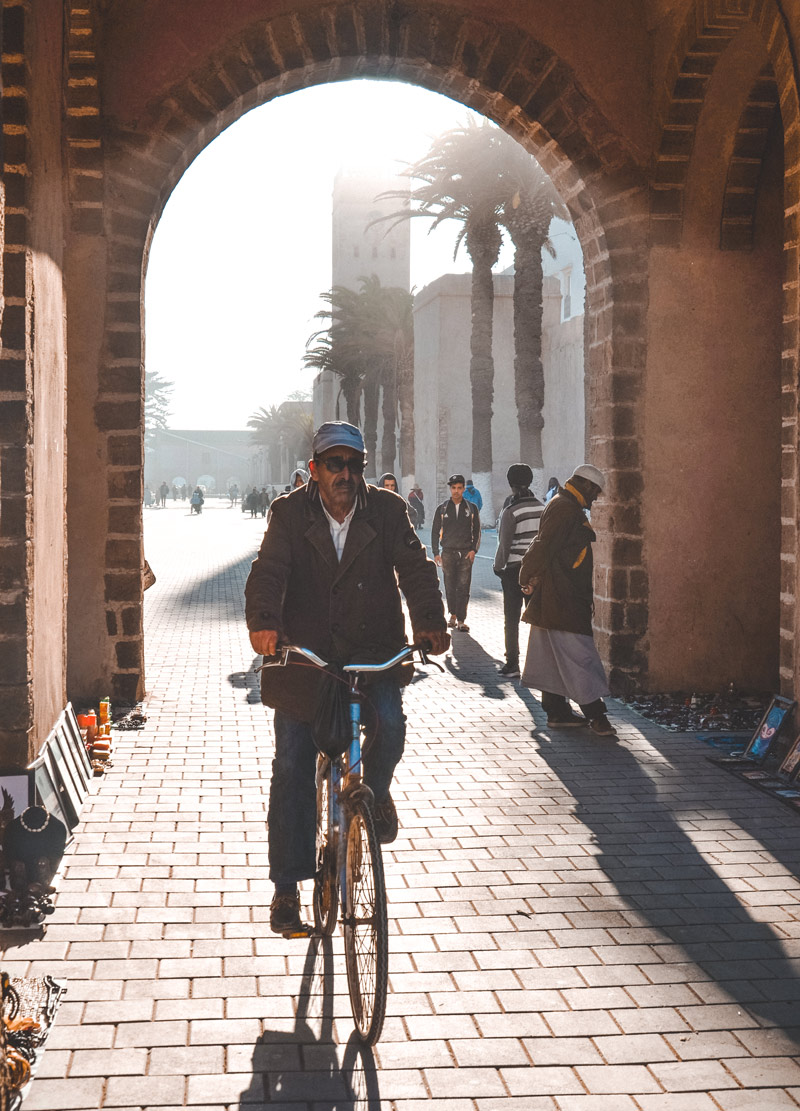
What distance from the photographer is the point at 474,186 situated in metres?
31.3

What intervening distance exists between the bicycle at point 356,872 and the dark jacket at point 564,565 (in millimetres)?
3903

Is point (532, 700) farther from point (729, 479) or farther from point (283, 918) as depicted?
point (283, 918)

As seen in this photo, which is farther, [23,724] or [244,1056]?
[23,724]

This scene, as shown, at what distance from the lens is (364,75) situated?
9984mm

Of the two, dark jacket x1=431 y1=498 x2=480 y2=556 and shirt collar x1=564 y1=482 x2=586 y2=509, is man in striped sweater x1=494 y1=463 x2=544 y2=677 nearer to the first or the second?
shirt collar x1=564 y1=482 x2=586 y2=509

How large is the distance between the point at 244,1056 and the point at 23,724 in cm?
240

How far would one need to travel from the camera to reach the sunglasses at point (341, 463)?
429 centimetres

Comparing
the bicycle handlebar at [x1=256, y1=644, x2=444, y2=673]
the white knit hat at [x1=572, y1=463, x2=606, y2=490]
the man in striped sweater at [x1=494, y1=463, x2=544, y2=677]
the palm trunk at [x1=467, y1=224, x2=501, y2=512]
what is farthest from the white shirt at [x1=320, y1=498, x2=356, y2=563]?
the palm trunk at [x1=467, y1=224, x2=501, y2=512]

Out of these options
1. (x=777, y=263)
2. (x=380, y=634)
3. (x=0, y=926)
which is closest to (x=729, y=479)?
(x=777, y=263)

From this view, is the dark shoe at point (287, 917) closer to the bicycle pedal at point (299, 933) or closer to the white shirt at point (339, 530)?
the bicycle pedal at point (299, 933)

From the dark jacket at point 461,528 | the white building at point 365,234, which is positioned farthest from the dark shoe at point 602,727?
the white building at point 365,234

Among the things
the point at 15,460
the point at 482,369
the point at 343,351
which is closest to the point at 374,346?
the point at 343,351

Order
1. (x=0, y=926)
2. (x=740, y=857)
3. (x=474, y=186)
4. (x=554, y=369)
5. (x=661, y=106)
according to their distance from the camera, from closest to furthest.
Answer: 1. (x=0, y=926)
2. (x=740, y=857)
3. (x=661, y=106)
4. (x=474, y=186)
5. (x=554, y=369)

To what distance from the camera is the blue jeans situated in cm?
427
